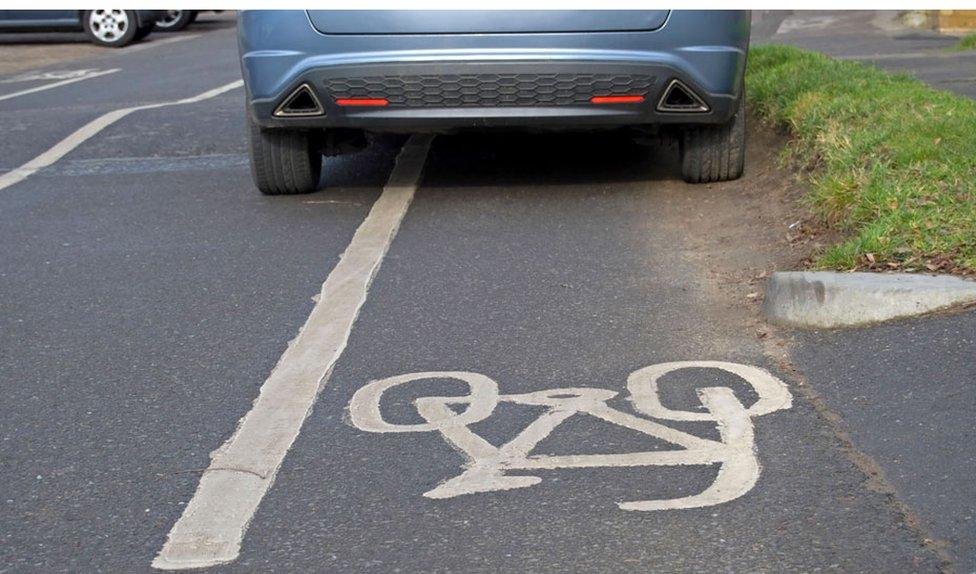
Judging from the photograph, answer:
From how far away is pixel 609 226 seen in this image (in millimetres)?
6340

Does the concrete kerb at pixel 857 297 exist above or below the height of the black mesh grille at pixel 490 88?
below

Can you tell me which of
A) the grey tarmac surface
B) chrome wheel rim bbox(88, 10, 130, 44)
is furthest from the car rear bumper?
chrome wheel rim bbox(88, 10, 130, 44)

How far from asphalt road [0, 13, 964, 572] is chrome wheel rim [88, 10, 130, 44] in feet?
44.2

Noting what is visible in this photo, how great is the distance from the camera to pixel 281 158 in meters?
7.00

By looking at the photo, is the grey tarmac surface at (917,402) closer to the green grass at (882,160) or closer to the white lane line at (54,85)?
the green grass at (882,160)

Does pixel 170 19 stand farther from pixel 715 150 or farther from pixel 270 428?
pixel 270 428

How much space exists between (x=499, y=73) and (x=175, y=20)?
61.1ft

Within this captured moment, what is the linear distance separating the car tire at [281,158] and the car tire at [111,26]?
14.7 meters

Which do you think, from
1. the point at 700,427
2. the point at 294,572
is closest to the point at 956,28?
the point at 700,427

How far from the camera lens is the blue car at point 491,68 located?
625cm

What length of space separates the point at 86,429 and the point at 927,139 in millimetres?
3891

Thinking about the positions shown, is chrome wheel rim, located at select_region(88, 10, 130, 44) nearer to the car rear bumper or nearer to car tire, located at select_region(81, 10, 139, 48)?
car tire, located at select_region(81, 10, 139, 48)

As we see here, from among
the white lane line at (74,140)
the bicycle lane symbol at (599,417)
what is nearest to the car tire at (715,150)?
the bicycle lane symbol at (599,417)

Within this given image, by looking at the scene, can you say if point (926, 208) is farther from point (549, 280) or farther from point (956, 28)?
point (956, 28)
